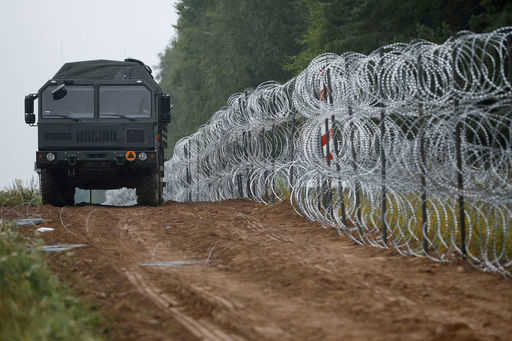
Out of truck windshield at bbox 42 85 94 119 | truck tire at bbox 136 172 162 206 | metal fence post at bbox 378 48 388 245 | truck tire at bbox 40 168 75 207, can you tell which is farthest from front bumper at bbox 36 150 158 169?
metal fence post at bbox 378 48 388 245

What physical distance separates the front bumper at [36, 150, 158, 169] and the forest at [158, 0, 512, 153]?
34.6ft

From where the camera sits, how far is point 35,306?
4777mm

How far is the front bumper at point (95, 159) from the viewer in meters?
14.1

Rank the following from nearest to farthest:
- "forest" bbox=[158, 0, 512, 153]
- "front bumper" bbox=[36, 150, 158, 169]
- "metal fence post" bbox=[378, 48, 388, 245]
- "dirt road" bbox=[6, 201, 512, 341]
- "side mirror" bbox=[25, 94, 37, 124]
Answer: "dirt road" bbox=[6, 201, 512, 341] → "metal fence post" bbox=[378, 48, 388, 245] → "side mirror" bbox=[25, 94, 37, 124] → "front bumper" bbox=[36, 150, 158, 169] → "forest" bbox=[158, 0, 512, 153]

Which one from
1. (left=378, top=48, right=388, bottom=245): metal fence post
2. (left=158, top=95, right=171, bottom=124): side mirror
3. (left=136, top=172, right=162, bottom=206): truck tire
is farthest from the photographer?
(left=136, top=172, right=162, bottom=206): truck tire

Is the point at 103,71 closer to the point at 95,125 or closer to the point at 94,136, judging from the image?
the point at 95,125

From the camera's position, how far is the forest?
22203 mm

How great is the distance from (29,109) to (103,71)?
1957 millimetres

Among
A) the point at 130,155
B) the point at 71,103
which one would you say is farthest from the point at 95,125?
the point at 130,155

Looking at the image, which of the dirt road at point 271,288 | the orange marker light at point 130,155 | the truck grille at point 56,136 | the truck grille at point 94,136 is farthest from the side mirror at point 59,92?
the dirt road at point 271,288

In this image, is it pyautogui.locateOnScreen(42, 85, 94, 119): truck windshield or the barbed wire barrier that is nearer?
the barbed wire barrier

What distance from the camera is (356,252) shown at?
808cm

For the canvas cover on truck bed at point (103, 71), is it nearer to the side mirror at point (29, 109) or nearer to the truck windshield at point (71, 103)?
the truck windshield at point (71, 103)

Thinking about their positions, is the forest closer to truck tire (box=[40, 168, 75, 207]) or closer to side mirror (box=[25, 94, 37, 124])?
truck tire (box=[40, 168, 75, 207])
